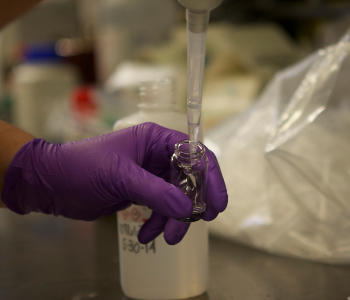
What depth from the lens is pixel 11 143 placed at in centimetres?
62

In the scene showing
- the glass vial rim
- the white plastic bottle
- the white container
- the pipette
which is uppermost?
the pipette

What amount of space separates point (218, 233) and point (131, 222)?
0.27m

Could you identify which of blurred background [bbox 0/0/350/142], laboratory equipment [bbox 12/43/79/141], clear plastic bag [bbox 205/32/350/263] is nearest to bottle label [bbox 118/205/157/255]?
clear plastic bag [bbox 205/32/350/263]

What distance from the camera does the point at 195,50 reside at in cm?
53

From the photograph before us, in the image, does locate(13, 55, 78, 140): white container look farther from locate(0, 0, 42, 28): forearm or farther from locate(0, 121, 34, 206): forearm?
locate(0, 121, 34, 206): forearm

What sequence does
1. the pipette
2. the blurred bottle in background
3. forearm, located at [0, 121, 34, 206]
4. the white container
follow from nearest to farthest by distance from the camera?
the pipette → forearm, located at [0, 121, 34, 206] → the white container → the blurred bottle in background

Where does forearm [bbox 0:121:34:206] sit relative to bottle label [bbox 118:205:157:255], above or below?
above

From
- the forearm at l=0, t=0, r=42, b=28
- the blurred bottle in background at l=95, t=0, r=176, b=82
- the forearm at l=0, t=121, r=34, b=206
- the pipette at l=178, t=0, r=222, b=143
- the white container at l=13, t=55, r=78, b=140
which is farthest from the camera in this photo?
the blurred bottle in background at l=95, t=0, r=176, b=82

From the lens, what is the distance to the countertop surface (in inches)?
Answer: 25.4

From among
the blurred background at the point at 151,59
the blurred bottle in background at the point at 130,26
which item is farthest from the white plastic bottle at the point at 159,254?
the blurred bottle in background at the point at 130,26

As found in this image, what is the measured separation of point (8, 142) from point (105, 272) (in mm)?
243

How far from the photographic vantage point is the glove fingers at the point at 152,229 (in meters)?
0.59

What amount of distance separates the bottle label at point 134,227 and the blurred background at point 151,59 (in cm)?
51

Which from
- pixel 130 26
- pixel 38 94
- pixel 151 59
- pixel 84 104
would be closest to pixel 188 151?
pixel 84 104
